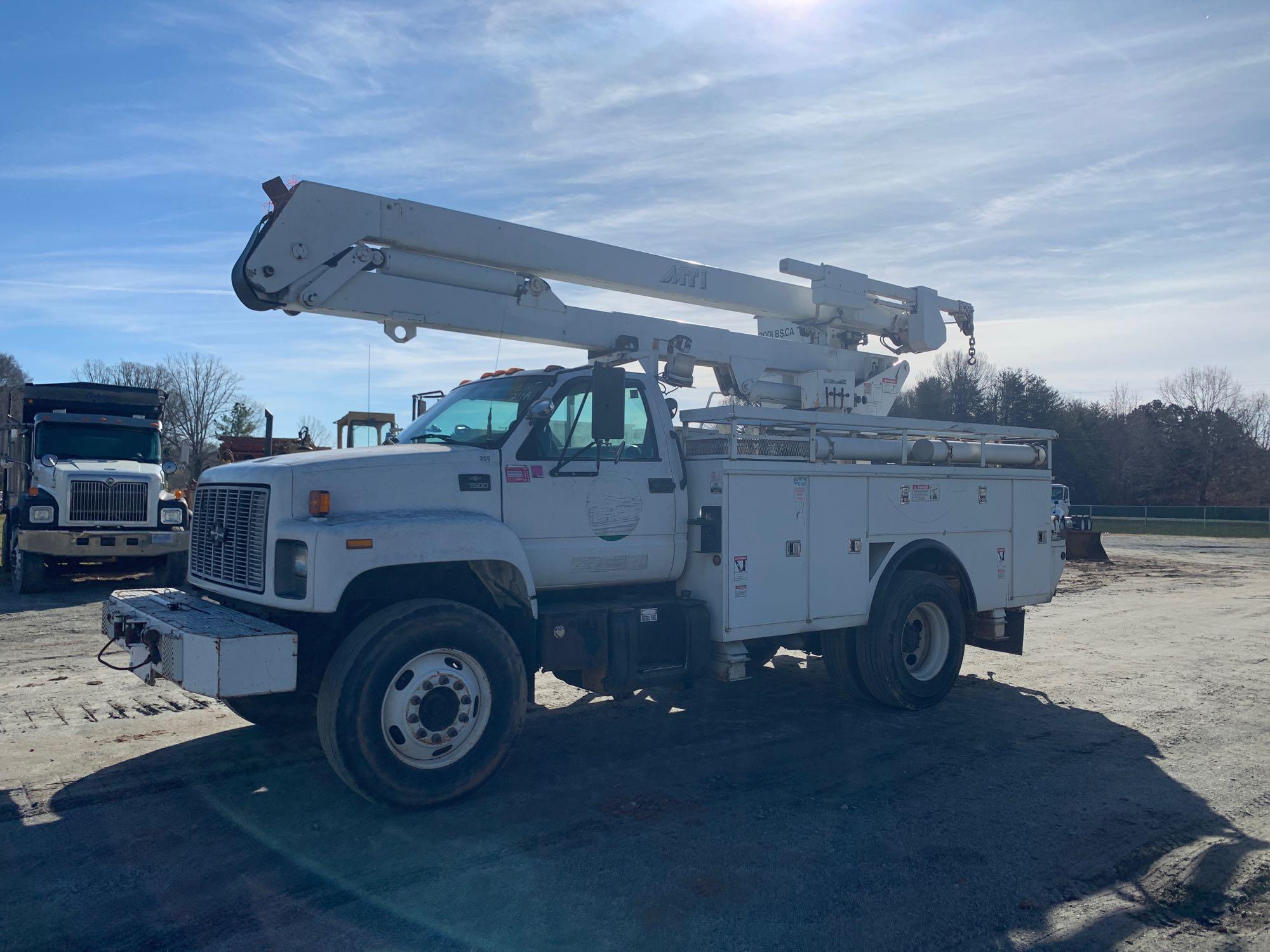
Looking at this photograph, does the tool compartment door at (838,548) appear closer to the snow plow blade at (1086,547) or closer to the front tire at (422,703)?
the front tire at (422,703)

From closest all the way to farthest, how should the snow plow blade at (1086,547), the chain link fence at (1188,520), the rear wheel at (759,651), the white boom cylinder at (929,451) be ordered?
the white boom cylinder at (929,451)
the rear wheel at (759,651)
the snow plow blade at (1086,547)
the chain link fence at (1188,520)

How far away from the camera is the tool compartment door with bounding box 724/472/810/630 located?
6.54 metres

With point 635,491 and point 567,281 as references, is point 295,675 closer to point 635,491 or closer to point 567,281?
point 635,491

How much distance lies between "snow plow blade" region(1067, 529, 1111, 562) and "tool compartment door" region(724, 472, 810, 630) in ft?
64.2

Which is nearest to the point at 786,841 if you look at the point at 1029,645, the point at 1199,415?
the point at 1029,645

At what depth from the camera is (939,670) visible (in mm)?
8000

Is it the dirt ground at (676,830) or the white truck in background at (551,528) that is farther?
the white truck in background at (551,528)

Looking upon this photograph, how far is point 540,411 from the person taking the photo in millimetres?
6117

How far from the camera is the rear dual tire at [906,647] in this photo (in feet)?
24.7

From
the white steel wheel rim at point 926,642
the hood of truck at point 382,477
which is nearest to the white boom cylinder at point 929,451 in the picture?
the white steel wheel rim at point 926,642

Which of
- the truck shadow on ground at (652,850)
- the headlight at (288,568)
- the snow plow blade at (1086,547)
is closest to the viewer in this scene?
the truck shadow on ground at (652,850)

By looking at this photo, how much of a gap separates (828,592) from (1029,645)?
5.22 metres

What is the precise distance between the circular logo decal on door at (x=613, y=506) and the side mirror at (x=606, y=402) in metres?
0.39

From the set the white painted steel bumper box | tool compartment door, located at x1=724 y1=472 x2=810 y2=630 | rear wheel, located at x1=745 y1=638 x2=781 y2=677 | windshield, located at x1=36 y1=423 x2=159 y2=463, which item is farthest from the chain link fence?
the white painted steel bumper box
